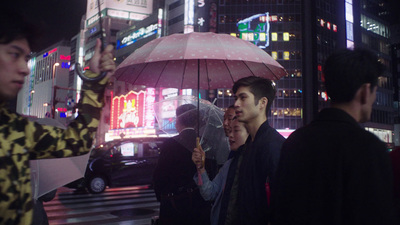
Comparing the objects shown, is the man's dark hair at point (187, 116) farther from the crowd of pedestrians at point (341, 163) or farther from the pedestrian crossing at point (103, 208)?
the pedestrian crossing at point (103, 208)

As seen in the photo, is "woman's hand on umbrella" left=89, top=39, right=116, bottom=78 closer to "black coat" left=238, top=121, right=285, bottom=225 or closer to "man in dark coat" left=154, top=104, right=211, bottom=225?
"black coat" left=238, top=121, right=285, bottom=225

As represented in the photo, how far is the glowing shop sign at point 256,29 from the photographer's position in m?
55.4

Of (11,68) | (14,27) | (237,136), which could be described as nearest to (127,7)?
(237,136)

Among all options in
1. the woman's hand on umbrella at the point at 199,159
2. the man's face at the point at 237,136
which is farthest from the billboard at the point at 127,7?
the woman's hand on umbrella at the point at 199,159

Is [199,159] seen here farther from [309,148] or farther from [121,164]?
[121,164]

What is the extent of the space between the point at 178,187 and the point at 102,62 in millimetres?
2139

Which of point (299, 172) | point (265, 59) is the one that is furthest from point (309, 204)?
point (265, 59)

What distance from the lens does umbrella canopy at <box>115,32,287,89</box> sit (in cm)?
377

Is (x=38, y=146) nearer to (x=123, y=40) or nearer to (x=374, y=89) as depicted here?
(x=374, y=89)

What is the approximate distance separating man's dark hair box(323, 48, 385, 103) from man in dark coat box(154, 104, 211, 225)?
2.25 metres

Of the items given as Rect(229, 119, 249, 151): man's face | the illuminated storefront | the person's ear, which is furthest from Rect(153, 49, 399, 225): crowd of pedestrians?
the illuminated storefront

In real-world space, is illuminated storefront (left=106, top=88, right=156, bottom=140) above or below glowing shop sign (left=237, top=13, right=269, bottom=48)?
below

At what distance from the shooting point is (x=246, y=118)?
290 centimetres

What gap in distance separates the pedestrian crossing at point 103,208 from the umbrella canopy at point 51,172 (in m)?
4.82
